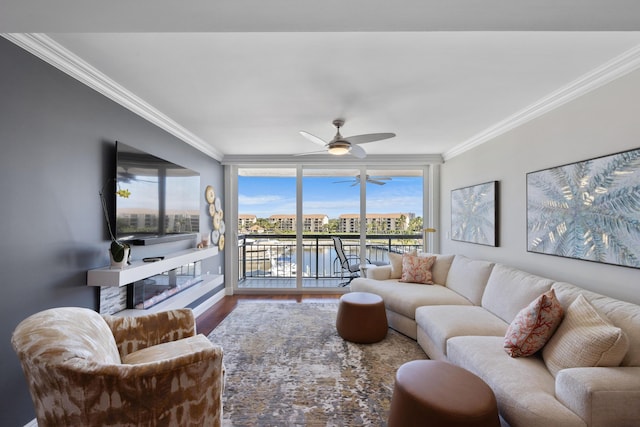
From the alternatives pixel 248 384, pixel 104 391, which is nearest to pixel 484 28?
pixel 104 391

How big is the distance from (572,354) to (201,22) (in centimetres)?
266

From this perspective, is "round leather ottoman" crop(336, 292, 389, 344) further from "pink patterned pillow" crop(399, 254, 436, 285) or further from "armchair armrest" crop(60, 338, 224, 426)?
"armchair armrest" crop(60, 338, 224, 426)

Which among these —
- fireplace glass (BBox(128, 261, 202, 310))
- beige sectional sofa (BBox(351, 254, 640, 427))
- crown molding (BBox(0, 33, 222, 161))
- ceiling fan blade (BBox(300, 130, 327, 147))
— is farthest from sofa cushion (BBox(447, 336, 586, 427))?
crown molding (BBox(0, 33, 222, 161))

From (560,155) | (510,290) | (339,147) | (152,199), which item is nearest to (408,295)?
(510,290)

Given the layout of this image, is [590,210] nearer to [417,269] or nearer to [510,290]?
[510,290]

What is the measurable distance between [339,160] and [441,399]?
3781 mm

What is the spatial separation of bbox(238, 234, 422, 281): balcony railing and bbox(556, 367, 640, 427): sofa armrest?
13.2ft

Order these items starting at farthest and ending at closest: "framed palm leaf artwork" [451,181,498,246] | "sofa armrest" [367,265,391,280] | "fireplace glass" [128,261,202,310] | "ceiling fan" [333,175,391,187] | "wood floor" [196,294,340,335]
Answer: "ceiling fan" [333,175,391,187] < "sofa armrest" [367,265,391,280] < "wood floor" [196,294,340,335] < "framed palm leaf artwork" [451,181,498,246] < "fireplace glass" [128,261,202,310]

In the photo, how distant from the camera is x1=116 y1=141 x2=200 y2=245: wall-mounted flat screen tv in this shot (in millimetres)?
2277

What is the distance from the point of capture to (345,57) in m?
1.80

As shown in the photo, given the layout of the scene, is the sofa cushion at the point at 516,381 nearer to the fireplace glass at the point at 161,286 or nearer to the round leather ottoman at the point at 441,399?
the round leather ottoman at the point at 441,399

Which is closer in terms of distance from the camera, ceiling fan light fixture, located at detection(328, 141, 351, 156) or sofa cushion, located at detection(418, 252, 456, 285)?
ceiling fan light fixture, located at detection(328, 141, 351, 156)

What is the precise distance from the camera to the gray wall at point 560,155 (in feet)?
6.02

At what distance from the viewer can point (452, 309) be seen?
2564mm
